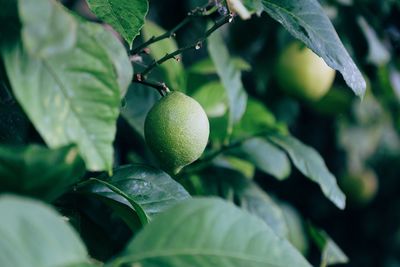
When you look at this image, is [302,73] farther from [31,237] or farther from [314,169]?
[31,237]

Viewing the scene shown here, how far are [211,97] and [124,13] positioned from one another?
2.10 feet

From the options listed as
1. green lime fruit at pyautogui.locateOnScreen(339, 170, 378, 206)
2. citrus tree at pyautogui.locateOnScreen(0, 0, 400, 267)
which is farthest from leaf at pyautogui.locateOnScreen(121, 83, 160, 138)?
green lime fruit at pyautogui.locateOnScreen(339, 170, 378, 206)

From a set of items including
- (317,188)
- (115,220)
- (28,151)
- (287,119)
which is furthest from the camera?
(317,188)

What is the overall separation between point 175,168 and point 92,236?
0.50 feet

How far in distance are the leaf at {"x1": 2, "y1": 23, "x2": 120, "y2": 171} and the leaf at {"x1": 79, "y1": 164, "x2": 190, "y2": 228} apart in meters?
0.21

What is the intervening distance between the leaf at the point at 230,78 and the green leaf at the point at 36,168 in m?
0.77

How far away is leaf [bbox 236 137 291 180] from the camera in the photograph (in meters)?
1.40

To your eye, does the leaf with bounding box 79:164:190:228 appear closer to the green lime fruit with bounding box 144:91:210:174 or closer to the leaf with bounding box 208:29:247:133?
the green lime fruit with bounding box 144:91:210:174

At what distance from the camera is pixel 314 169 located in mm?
1246

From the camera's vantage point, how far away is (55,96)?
62 cm

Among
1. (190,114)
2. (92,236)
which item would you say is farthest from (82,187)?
(190,114)

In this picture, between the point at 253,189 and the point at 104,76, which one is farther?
the point at 253,189

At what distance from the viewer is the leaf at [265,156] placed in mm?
1396

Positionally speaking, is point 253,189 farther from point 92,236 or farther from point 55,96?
point 55,96
